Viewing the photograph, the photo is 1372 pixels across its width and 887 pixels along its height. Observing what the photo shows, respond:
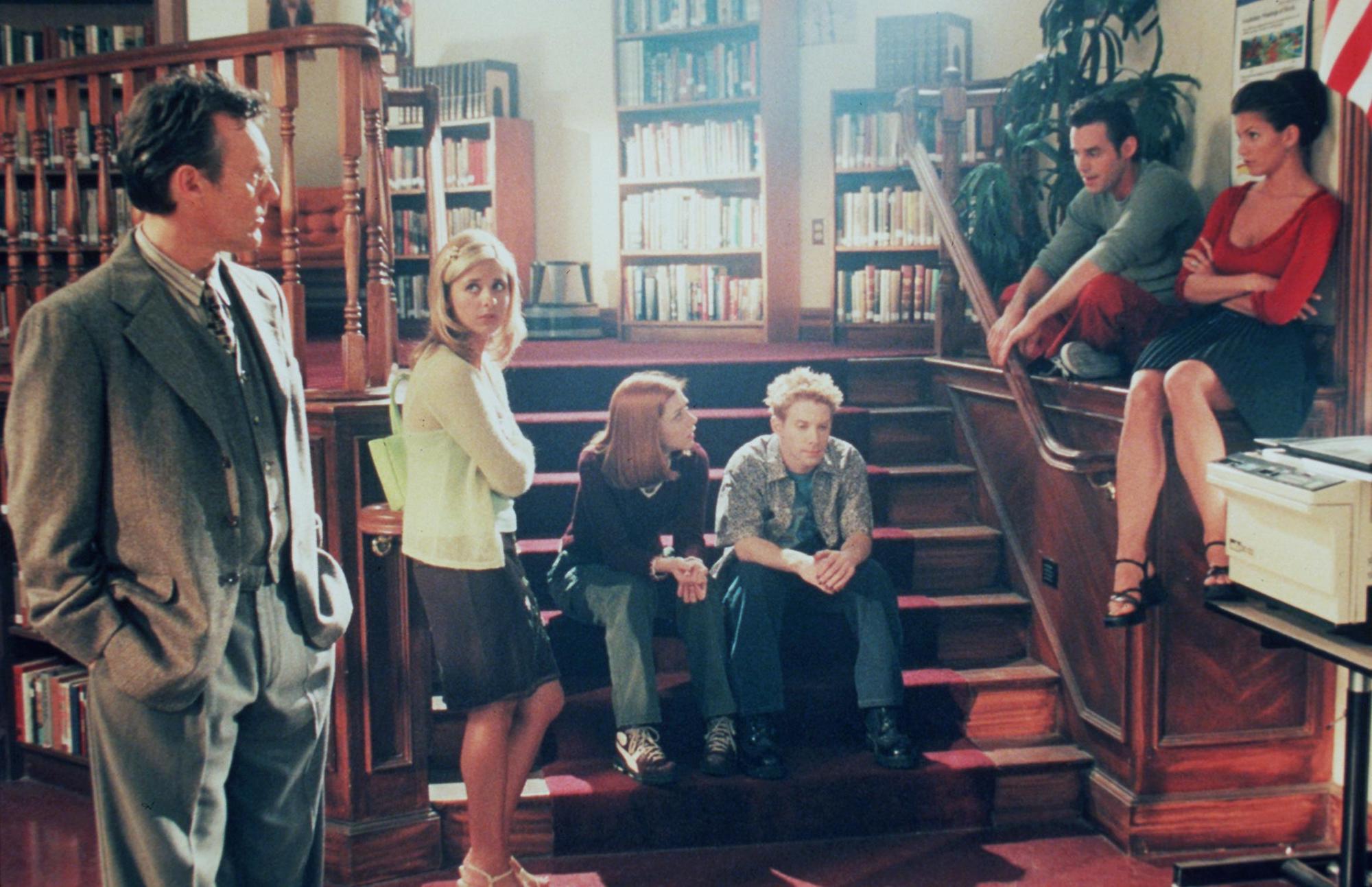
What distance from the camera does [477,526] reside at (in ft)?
8.70

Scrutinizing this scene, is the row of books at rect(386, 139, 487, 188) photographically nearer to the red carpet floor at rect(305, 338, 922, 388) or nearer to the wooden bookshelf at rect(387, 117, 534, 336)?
the wooden bookshelf at rect(387, 117, 534, 336)

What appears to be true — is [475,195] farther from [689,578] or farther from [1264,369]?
[1264,369]

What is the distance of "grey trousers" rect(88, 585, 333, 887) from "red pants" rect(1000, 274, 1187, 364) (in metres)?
2.37

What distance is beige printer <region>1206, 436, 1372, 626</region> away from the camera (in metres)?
2.34

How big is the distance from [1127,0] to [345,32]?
2367 millimetres

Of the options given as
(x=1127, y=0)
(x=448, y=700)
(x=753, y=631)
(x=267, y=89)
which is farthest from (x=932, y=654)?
(x=267, y=89)

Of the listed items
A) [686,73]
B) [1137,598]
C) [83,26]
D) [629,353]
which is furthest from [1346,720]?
[83,26]

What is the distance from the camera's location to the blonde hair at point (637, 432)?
128 inches

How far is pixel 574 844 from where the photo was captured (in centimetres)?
321

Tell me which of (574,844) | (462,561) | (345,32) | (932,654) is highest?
(345,32)

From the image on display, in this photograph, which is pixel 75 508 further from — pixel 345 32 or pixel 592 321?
pixel 592 321

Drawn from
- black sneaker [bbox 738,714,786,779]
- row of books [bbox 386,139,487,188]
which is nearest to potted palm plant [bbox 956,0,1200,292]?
black sneaker [bbox 738,714,786,779]

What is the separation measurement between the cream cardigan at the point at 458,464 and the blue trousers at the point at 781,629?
853 millimetres

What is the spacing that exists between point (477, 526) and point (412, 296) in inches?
190
